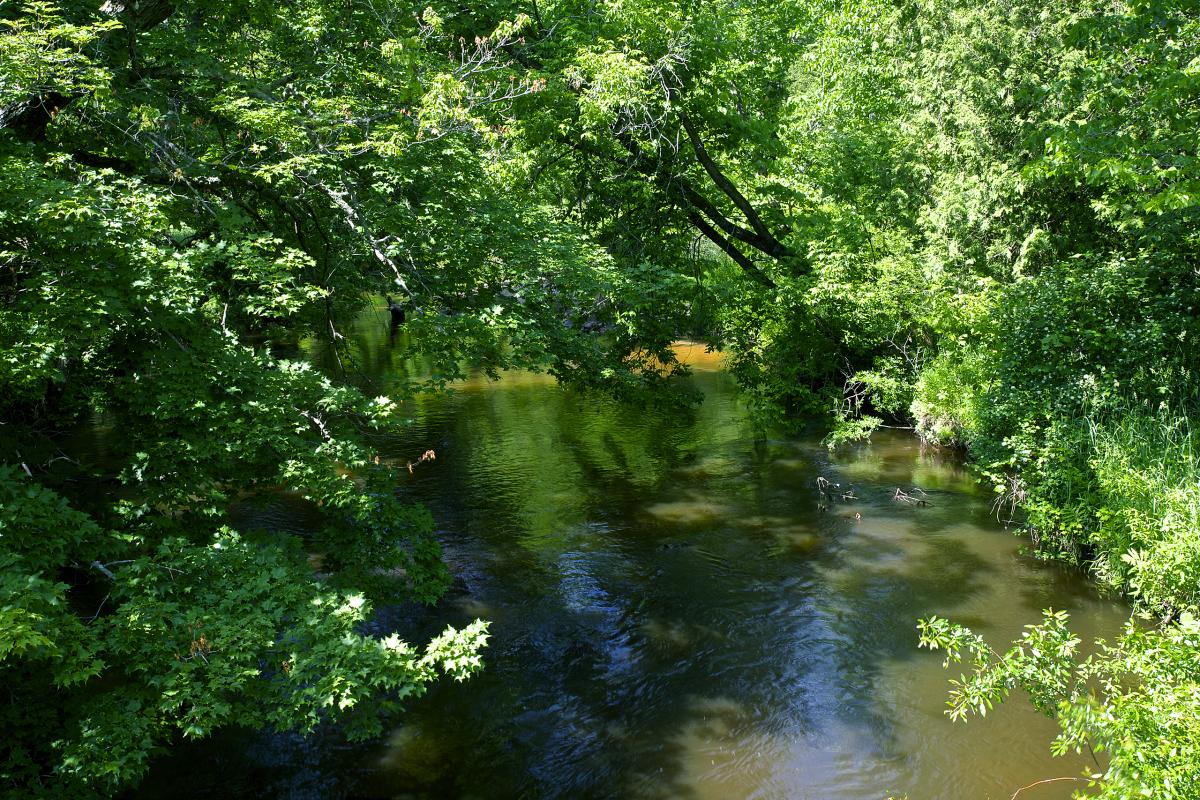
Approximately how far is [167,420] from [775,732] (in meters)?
5.49

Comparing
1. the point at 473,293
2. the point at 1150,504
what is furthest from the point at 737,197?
the point at 1150,504

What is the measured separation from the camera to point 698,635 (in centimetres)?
824

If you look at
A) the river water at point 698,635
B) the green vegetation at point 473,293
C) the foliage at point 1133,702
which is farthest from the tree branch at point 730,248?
the foliage at point 1133,702

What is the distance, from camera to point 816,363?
1462 cm

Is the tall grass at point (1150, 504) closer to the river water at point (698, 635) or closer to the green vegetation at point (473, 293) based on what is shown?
the green vegetation at point (473, 293)

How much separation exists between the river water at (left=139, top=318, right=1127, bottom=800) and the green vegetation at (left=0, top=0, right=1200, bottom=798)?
2.10 ft

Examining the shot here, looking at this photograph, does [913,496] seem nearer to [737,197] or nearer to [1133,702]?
[737,197]

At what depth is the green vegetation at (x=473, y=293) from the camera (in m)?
4.36

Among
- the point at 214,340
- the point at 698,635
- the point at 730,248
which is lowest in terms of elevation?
the point at 698,635

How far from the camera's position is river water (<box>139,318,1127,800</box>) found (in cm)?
621

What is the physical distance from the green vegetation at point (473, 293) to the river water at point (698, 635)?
64 centimetres

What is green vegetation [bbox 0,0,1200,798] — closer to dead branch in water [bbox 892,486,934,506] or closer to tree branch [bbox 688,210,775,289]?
tree branch [bbox 688,210,775,289]

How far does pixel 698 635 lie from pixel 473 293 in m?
4.40

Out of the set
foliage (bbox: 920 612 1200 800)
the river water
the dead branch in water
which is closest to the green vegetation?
foliage (bbox: 920 612 1200 800)
